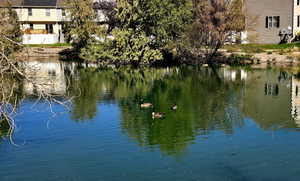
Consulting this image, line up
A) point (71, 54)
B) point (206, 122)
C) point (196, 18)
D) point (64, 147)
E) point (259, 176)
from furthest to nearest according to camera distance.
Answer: point (71, 54), point (196, 18), point (206, 122), point (64, 147), point (259, 176)

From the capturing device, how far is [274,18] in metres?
53.9

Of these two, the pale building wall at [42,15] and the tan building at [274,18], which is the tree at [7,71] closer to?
the tan building at [274,18]

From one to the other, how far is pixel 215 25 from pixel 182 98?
19.6m

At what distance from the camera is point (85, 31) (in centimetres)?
5375

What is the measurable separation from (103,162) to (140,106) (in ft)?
31.1

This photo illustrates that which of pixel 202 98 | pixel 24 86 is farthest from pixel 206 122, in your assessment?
pixel 24 86

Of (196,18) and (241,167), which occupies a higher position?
(196,18)

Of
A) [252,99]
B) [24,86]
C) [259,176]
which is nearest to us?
[259,176]

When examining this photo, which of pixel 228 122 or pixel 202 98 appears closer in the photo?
pixel 228 122

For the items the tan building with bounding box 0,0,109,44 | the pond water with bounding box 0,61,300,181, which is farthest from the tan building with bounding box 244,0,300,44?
the tan building with bounding box 0,0,109,44

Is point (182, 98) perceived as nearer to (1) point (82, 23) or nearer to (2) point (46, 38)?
(1) point (82, 23)

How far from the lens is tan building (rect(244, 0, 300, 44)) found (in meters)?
52.7

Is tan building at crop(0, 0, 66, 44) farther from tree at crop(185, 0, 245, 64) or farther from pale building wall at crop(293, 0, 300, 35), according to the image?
pale building wall at crop(293, 0, 300, 35)

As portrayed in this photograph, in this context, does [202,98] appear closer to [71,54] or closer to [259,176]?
[259,176]
